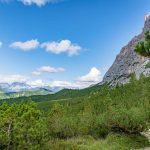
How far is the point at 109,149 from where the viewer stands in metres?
40.1

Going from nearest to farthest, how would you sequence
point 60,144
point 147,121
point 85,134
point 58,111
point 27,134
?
point 27,134
point 60,144
point 147,121
point 85,134
point 58,111

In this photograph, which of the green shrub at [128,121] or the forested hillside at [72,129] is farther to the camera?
the green shrub at [128,121]

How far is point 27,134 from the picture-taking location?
124 feet

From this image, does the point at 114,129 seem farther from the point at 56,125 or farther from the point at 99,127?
the point at 56,125

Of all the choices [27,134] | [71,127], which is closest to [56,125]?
[71,127]

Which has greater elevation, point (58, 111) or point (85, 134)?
point (58, 111)

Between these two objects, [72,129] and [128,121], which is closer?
[128,121]

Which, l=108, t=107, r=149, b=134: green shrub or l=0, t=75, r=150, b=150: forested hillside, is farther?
l=108, t=107, r=149, b=134: green shrub

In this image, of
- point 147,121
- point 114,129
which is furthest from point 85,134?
point 147,121

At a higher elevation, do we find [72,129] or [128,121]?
[128,121]

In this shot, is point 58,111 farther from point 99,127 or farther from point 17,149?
point 17,149

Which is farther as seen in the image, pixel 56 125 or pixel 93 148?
pixel 56 125

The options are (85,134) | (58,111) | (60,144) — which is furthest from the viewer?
(58,111)

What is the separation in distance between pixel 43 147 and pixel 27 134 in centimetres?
286
